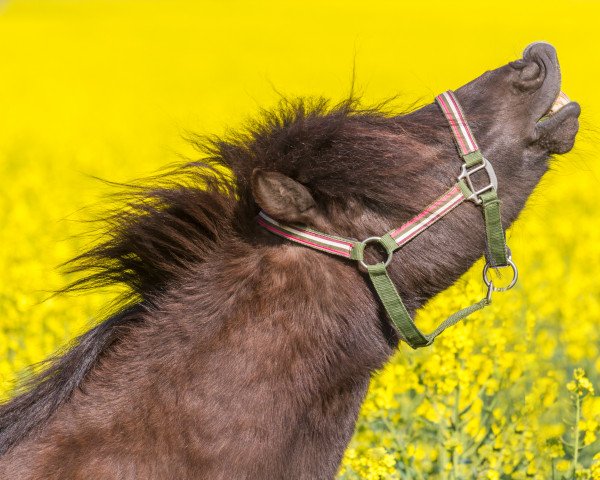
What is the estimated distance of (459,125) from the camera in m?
2.82

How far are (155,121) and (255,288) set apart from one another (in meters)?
15.5

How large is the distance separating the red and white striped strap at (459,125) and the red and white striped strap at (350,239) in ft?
0.38

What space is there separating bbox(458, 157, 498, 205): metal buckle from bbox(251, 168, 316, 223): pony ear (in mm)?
448

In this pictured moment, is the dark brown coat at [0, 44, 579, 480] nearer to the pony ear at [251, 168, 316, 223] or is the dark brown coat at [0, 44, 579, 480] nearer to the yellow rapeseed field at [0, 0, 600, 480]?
the pony ear at [251, 168, 316, 223]

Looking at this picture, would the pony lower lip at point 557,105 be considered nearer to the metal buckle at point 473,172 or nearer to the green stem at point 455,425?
the metal buckle at point 473,172

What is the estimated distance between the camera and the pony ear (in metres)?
2.58

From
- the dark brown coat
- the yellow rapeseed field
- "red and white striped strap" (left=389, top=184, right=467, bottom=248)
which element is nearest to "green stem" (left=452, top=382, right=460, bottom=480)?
the yellow rapeseed field

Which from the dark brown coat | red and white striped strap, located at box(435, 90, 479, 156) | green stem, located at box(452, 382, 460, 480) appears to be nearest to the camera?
the dark brown coat

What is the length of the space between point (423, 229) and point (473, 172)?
226 mm

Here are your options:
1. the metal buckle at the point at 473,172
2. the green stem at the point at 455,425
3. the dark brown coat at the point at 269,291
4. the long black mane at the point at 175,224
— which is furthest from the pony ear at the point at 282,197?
the green stem at the point at 455,425

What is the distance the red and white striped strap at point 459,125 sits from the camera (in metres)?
2.80

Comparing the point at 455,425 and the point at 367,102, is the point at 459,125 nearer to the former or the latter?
the point at 455,425

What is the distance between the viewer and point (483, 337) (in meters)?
4.77

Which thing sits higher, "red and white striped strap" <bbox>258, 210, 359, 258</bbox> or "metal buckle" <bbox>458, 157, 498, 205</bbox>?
"red and white striped strap" <bbox>258, 210, 359, 258</bbox>
